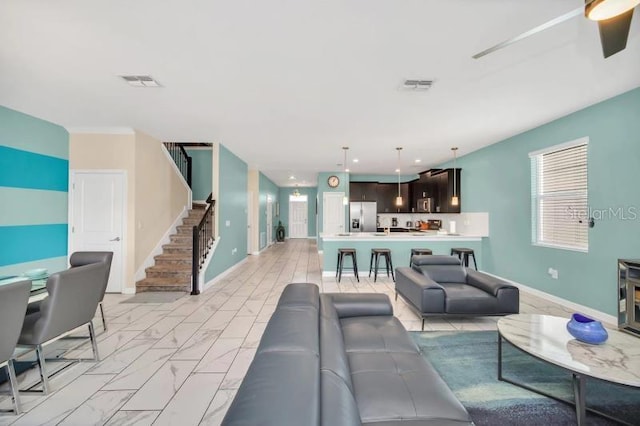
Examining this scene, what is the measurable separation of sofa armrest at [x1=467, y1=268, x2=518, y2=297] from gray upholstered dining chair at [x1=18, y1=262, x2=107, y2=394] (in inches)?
164

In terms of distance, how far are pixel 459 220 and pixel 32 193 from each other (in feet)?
27.1

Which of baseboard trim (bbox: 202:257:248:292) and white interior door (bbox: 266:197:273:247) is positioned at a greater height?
white interior door (bbox: 266:197:273:247)

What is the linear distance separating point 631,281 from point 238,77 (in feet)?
15.4

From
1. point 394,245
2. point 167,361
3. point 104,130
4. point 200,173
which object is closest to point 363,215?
point 394,245

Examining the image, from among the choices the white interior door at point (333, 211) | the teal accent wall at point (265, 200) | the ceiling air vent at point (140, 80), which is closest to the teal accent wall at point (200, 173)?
the teal accent wall at point (265, 200)

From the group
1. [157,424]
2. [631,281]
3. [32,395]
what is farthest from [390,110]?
[32,395]

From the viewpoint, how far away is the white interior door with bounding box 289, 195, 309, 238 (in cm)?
1414

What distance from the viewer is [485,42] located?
2.29 metres

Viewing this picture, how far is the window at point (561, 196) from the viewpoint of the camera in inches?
156

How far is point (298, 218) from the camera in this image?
46.6 feet

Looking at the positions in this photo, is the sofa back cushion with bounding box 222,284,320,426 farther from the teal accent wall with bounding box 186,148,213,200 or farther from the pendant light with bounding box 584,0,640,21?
the teal accent wall with bounding box 186,148,213,200

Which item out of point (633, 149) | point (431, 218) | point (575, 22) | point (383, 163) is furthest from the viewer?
point (431, 218)

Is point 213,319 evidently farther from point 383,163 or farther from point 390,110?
point 383,163

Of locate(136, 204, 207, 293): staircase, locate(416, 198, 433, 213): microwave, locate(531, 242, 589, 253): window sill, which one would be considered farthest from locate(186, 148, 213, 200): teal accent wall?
locate(531, 242, 589, 253): window sill
